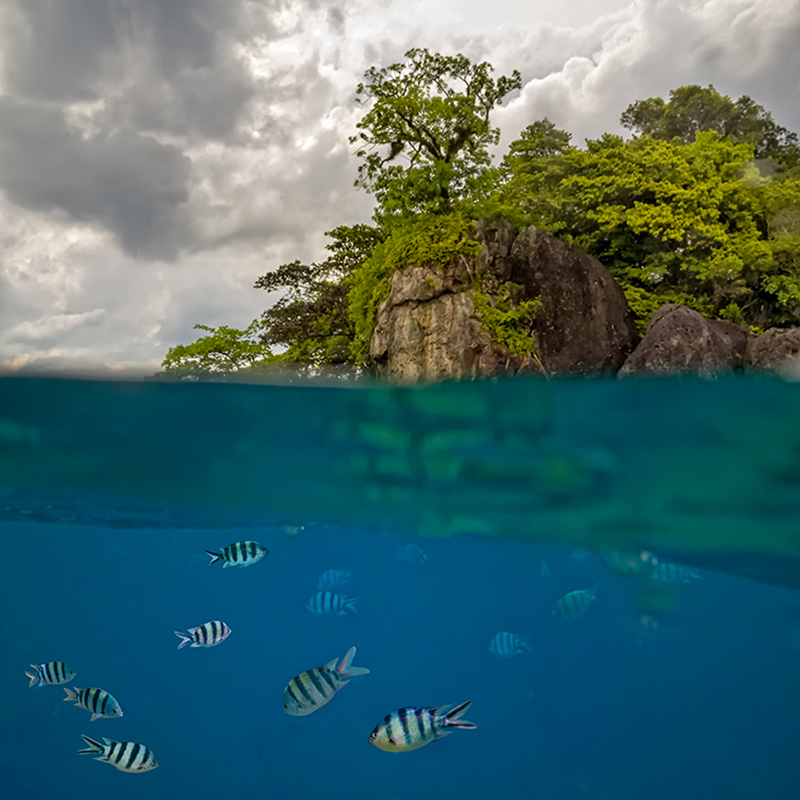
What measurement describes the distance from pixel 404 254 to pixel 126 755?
502 inches

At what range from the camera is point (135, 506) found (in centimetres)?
1435

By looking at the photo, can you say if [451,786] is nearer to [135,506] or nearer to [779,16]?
[135,506]

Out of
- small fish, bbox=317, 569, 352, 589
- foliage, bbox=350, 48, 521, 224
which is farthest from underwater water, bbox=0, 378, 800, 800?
foliage, bbox=350, 48, 521, 224

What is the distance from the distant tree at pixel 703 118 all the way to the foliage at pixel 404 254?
45.0ft

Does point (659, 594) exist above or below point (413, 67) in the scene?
below

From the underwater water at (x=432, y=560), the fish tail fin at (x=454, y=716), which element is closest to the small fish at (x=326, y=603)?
the underwater water at (x=432, y=560)

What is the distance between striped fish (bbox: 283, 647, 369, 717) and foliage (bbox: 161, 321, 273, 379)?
17.7m

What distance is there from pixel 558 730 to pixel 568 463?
36.2 metres

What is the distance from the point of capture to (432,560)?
23562 mm

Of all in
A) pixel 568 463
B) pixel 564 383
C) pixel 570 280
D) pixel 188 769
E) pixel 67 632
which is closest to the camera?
pixel 564 383

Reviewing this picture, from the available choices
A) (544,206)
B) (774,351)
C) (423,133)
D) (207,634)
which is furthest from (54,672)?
(544,206)

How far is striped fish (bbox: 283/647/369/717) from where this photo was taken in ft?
16.8

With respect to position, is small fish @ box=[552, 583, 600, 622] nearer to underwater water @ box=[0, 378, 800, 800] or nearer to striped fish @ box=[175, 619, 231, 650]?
underwater water @ box=[0, 378, 800, 800]

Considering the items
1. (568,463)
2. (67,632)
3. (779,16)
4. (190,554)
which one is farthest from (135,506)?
(67,632)
